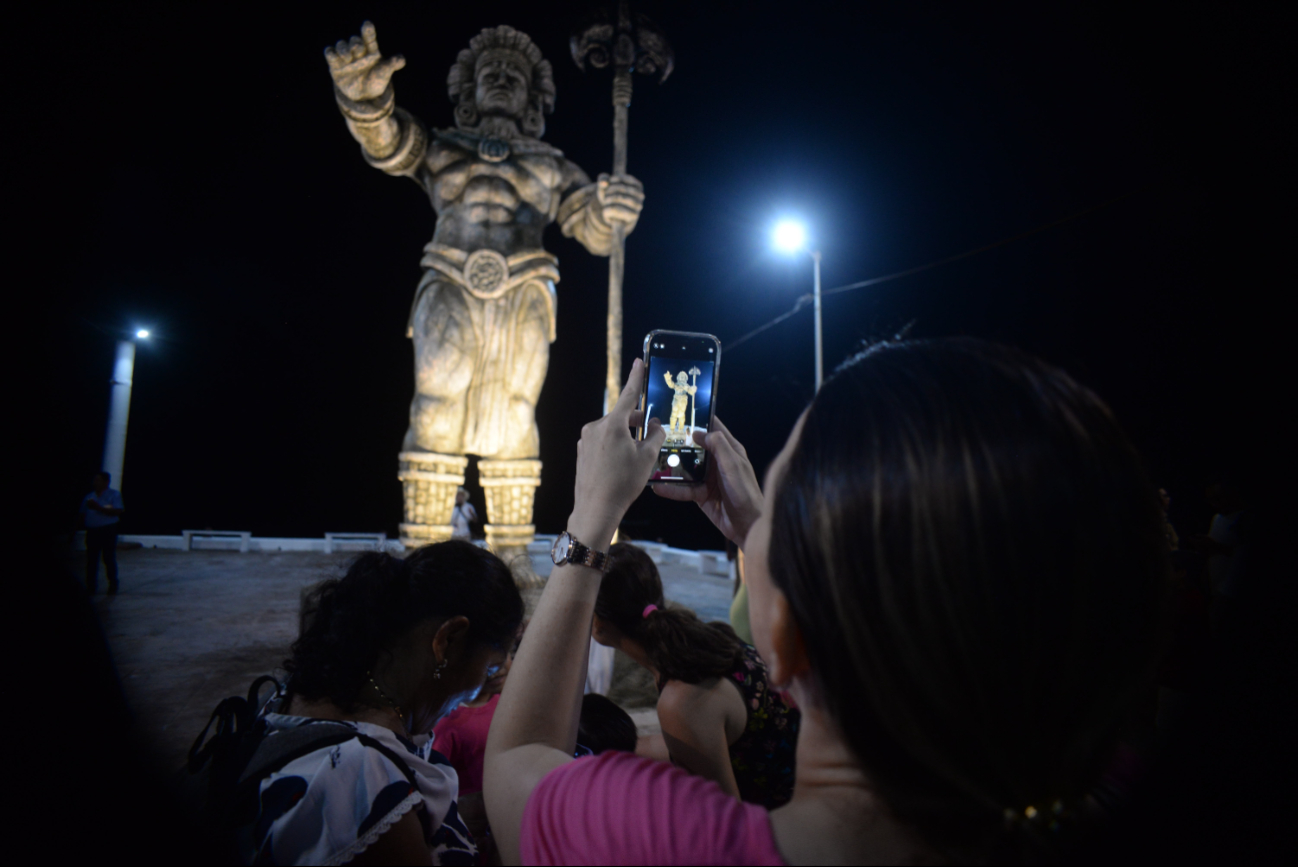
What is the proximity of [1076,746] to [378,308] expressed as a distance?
1054 centimetres

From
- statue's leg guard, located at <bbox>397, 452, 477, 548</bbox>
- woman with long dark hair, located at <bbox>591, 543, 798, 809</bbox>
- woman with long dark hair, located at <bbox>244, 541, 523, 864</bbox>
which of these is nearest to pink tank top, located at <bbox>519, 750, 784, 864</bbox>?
woman with long dark hair, located at <bbox>244, 541, 523, 864</bbox>

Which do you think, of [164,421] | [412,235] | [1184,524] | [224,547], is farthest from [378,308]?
[1184,524]

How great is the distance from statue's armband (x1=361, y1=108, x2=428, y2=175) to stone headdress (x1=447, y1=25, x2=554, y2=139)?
23.6 inches

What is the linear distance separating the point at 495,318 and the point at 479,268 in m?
0.39

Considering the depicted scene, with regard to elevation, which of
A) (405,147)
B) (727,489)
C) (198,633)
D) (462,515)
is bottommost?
(198,633)

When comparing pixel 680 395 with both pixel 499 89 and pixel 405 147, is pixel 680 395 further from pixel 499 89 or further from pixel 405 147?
pixel 499 89

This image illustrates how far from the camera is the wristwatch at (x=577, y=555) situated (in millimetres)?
819

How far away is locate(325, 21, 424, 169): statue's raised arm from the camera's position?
3.56 m

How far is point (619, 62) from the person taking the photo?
4617mm

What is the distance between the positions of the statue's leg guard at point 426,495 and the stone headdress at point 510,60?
2.86 m

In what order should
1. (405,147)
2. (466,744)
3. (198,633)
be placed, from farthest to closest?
(405,147) < (198,633) < (466,744)

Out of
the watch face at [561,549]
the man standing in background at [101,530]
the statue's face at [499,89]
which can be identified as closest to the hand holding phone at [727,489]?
the watch face at [561,549]

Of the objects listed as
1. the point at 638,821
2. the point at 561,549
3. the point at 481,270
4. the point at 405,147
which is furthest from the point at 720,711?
the point at 405,147

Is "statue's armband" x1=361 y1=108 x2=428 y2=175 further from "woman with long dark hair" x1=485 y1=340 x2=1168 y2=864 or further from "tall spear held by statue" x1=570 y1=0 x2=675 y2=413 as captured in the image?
"woman with long dark hair" x1=485 y1=340 x2=1168 y2=864
